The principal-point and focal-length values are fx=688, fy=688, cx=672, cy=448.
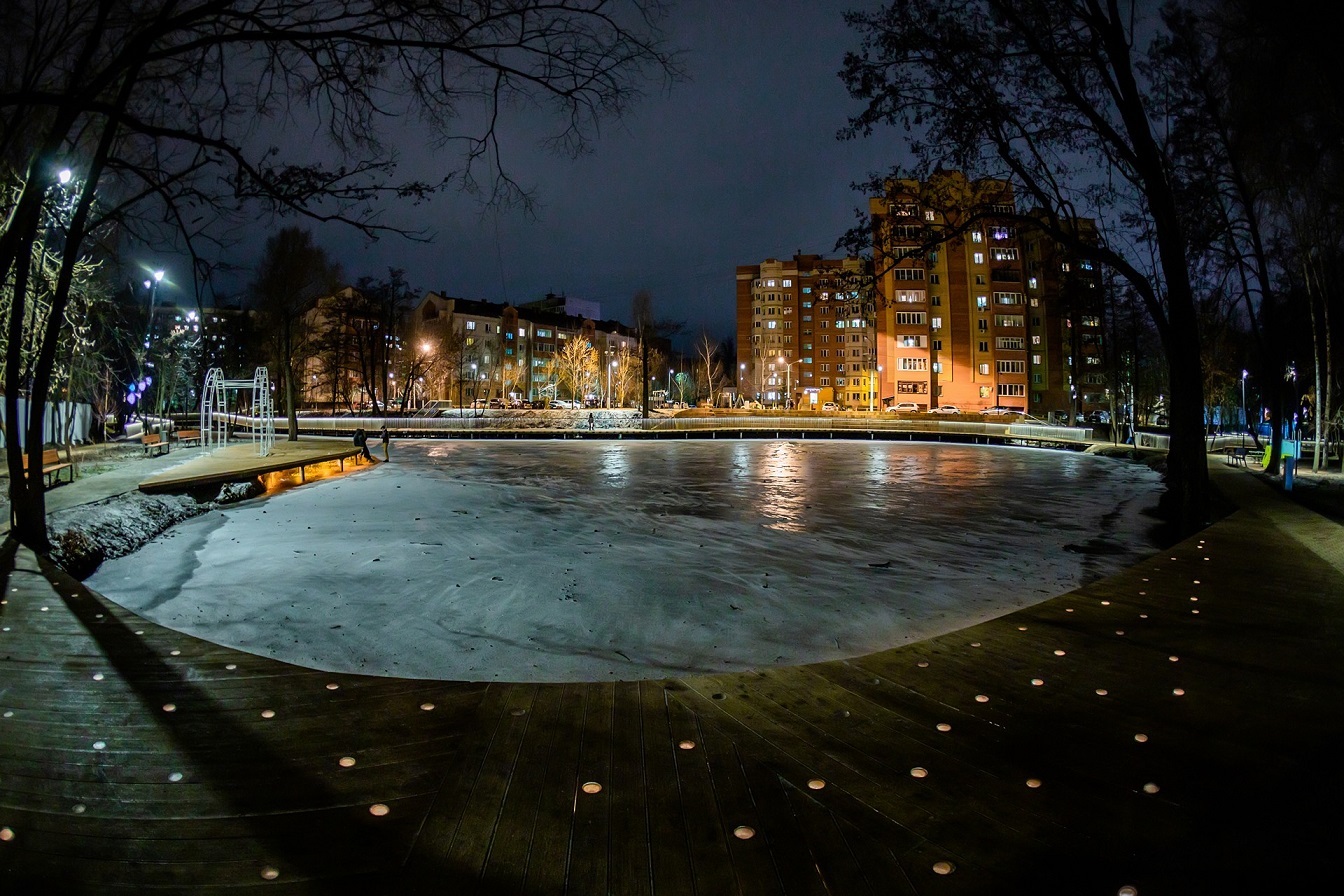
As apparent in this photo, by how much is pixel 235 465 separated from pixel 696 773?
16.9 m

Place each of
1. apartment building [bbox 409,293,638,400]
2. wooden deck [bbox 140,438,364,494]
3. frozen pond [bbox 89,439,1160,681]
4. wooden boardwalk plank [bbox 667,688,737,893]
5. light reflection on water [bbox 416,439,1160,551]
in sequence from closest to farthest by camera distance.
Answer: wooden boardwalk plank [bbox 667,688,737,893] < frozen pond [bbox 89,439,1160,681] < light reflection on water [bbox 416,439,1160,551] < wooden deck [bbox 140,438,364,494] < apartment building [bbox 409,293,638,400]

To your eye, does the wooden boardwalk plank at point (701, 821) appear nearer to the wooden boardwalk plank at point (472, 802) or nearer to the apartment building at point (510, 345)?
the wooden boardwalk plank at point (472, 802)

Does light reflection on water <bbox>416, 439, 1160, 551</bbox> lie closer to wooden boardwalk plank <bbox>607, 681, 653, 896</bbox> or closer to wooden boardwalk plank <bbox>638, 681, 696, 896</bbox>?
wooden boardwalk plank <bbox>638, 681, 696, 896</bbox>

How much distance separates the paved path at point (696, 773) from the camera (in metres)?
2.37

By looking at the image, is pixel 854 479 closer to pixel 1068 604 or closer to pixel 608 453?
pixel 608 453

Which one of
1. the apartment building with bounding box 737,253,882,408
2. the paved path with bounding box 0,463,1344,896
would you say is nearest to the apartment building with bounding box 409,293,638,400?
the apartment building with bounding box 737,253,882,408

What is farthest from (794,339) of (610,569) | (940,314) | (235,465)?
(610,569)

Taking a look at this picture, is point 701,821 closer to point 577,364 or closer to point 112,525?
point 112,525

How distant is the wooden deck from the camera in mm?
13155

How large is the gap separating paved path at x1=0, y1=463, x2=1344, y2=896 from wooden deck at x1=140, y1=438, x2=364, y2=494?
9.60 meters

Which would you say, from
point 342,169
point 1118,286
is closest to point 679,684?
point 342,169

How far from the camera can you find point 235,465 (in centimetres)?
1630

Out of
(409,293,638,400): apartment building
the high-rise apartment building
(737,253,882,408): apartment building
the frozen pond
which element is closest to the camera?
the frozen pond

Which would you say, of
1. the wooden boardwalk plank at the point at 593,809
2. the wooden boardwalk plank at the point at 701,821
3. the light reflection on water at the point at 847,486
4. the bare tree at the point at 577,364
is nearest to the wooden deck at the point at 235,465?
the light reflection on water at the point at 847,486
